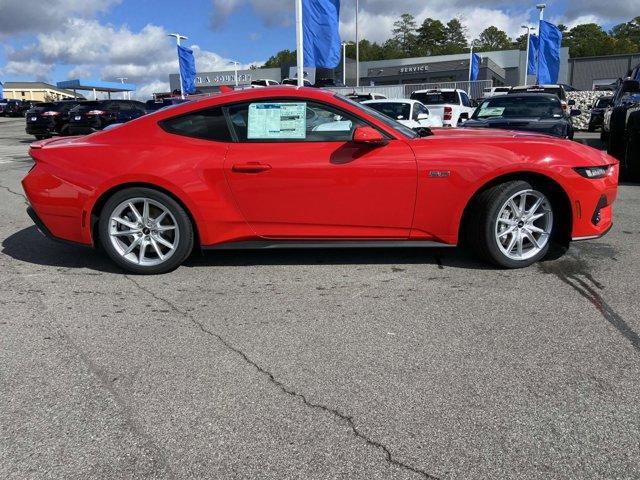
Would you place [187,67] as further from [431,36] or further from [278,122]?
[431,36]

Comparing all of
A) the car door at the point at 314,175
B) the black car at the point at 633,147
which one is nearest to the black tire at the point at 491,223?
the car door at the point at 314,175

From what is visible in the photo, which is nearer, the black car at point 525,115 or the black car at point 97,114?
the black car at point 525,115

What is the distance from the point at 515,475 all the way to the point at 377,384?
83 centimetres

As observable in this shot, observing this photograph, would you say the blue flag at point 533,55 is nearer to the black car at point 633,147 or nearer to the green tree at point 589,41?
the black car at point 633,147

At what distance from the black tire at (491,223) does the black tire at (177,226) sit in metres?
2.33

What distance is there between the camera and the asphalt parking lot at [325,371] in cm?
223

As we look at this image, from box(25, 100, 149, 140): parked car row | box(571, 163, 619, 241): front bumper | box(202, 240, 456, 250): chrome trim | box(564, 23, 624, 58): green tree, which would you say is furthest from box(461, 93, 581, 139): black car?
box(564, 23, 624, 58): green tree

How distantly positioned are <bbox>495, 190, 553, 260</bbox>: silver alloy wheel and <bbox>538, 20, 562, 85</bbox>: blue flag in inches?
887

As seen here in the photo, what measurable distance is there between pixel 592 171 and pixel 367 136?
6.12ft

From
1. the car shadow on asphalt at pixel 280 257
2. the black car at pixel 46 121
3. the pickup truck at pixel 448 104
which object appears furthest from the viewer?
the black car at pixel 46 121

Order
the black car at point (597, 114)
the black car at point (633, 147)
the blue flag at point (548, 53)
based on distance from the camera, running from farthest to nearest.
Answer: the blue flag at point (548, 53)
the black car at point (597, 114)
the black car at point (633, 147)

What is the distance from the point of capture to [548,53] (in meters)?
24.5

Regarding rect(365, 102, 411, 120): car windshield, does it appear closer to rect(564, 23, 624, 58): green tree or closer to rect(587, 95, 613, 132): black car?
rect(587, 95, 613, 132): black car

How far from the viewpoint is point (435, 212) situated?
4.36m
